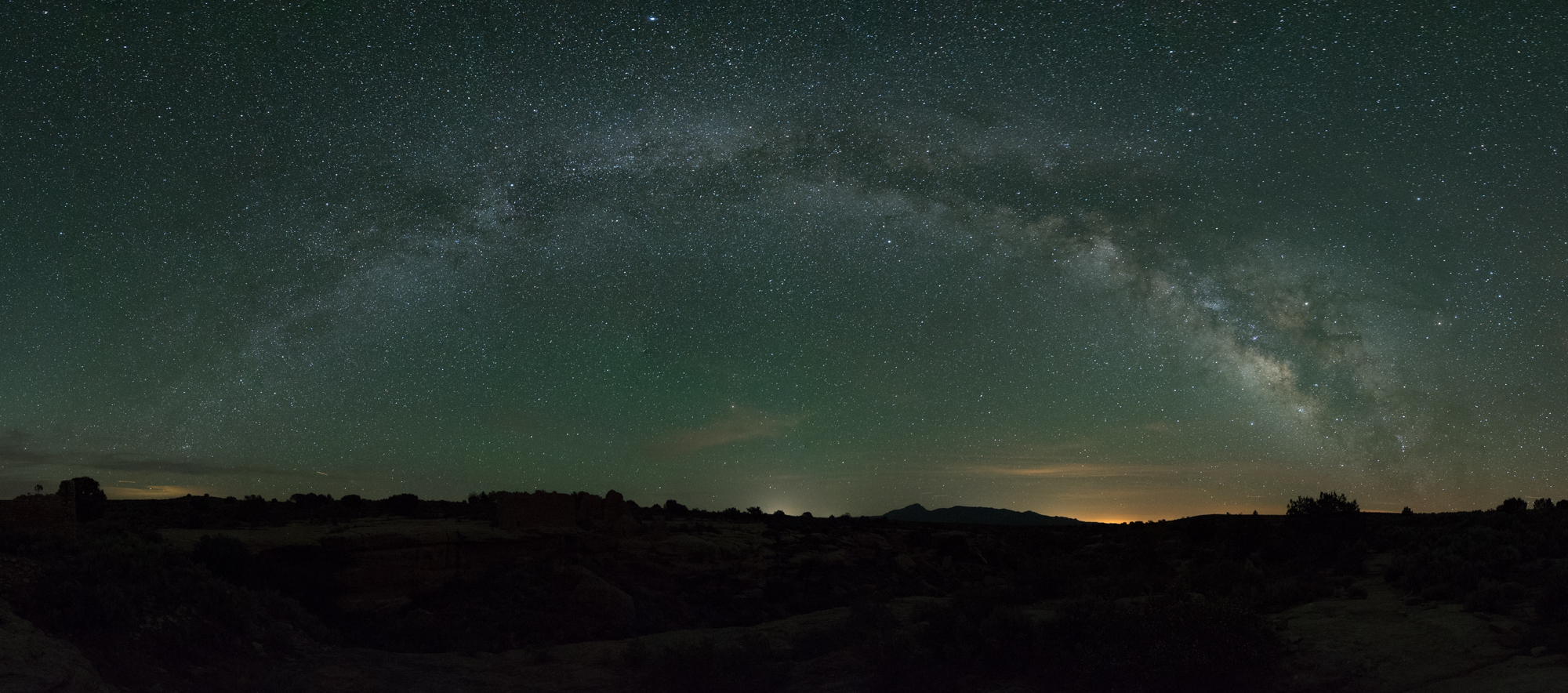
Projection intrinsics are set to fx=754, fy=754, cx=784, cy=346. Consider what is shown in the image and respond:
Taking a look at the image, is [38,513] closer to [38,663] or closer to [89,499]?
[38,663]

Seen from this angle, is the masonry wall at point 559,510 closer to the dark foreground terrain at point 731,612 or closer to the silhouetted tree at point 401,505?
the dark foreground terrain at point 731,612

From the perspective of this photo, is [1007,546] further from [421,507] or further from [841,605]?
[421,507]

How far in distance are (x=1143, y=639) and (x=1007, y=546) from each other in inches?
1080

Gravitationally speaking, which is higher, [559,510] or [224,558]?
[559,510]

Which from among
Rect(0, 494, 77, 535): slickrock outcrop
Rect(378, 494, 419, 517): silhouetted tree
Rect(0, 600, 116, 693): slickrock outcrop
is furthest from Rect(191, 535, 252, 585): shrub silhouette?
Rect(378, 494, 419, 517): silhouetted tree

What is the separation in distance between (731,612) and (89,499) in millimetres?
29814

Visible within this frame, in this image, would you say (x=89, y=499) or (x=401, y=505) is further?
(x=401, y=505)

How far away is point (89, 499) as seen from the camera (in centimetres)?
3328

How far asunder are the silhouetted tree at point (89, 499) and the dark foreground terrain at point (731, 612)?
3578 millimetres

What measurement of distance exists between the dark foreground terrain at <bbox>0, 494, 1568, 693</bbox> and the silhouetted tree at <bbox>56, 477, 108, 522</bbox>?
358 centimetres

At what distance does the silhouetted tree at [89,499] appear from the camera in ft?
105

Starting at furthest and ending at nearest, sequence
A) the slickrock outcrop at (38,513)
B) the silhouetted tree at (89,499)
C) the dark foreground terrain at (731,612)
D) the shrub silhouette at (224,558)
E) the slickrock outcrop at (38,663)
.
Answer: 1. the silhouetted tree at (89,499)
2. the slickrock outcrop at (38,513)
3. the shrub silhouette at (224,558)
4. the dark foreground terrain at (731,612)
5. the slickrock outcrop at (38,663)

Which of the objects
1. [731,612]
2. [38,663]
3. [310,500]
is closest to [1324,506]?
[731,612]

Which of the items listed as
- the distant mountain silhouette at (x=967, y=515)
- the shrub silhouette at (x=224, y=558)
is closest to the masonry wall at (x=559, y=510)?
the shrub silhouette at (x=224, y=558)
